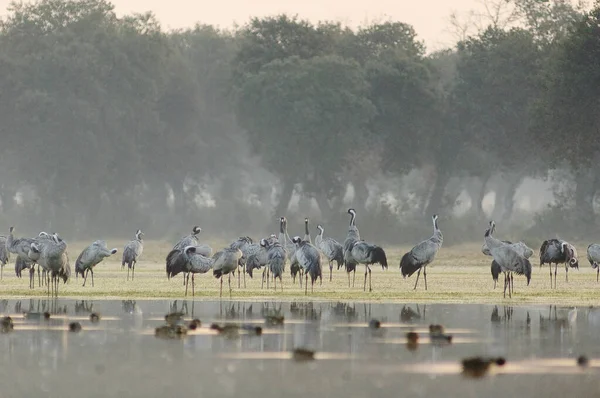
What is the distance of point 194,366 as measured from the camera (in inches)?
861

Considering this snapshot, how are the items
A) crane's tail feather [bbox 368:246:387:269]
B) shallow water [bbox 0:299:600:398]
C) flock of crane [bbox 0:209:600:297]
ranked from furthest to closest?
crane's tail feather [bbox 368:246:387:269] → flock of crane [bbox 0:209:600:297] → shallow water [bbox 0:299:600:398]

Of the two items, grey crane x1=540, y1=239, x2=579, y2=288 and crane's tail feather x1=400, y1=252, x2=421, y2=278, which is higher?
grey crane x1=540, y1=239, x2=579, y2=288

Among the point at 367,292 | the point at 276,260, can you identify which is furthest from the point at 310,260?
the point at 367,292

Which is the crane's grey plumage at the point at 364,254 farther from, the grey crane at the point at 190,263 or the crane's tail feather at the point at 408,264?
the grey crane at the point at 190,263

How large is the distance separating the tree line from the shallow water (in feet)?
194

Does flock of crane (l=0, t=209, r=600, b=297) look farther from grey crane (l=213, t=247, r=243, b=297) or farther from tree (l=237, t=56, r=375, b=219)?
tree (l=237, t=56, r=375, b=219)

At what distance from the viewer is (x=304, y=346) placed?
81.3ft

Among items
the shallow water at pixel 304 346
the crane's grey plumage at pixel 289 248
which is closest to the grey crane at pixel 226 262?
the crane's grey plumage at pixel 289 248

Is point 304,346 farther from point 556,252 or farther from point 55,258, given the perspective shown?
point 556,252

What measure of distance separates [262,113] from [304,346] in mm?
75456

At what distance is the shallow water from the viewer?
1973 centimetres

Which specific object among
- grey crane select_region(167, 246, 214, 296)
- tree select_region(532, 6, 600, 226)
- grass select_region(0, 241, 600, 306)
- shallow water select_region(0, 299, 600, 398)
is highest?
tree select_region(532, 6, 600, 226)

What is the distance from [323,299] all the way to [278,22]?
65713mm

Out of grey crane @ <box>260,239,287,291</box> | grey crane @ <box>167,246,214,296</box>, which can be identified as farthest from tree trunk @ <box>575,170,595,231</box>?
grey crane @ <box>167,246,214,296</box>
